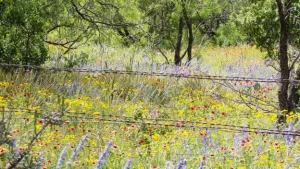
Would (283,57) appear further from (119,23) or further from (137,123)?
(119,23)

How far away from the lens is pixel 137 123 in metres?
5.16

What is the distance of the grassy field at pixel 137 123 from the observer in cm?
392

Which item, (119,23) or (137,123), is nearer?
(137,123)

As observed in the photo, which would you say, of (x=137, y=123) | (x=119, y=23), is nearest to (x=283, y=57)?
(x=137, y=123)

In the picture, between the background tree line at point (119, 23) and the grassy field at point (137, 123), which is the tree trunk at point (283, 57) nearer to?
the background tree line at point (119, 23)

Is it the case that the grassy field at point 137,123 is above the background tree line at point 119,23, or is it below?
below

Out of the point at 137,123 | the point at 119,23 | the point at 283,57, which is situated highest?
the point at 119,23

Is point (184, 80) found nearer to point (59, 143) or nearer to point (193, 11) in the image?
point (193, 11)

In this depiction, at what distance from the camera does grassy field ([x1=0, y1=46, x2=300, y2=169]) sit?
392cm

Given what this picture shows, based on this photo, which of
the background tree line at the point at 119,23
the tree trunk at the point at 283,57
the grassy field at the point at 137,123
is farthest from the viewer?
the background tree line at the point at 119,23

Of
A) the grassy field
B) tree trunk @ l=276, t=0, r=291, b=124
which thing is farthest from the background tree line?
the grassy field

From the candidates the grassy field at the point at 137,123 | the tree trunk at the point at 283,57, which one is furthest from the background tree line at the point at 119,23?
the grassy field at the point at 137,123

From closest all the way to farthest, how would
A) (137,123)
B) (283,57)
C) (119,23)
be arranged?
(137,123) < (283,57) < (119,23)

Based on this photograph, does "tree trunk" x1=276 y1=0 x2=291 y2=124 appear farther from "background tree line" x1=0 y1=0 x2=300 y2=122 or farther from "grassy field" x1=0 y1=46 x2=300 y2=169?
"grassy field" x1=0 y1=46 x2=300 y2=169
